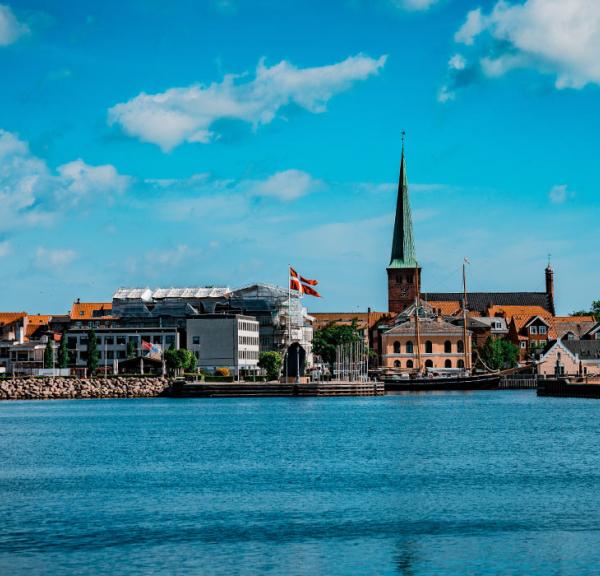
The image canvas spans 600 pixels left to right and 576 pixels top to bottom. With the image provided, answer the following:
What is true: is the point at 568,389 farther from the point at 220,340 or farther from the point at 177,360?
the point at 220,340

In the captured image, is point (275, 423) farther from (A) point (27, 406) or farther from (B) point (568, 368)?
(B) point (568, 368)

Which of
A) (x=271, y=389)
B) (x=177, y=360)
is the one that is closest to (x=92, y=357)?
(x=177, y=360)

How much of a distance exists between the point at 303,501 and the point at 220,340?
13936cm

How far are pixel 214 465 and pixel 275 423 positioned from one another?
1362 inches

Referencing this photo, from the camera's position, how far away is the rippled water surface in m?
32.6

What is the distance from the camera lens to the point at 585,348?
197 m

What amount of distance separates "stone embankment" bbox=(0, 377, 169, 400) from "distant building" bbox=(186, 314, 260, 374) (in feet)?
83.6

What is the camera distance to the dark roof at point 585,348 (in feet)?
644

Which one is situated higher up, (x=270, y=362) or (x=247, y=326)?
(x=247, y=326)

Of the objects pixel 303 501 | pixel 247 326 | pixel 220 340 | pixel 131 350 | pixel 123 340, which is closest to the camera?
pixel 303 501

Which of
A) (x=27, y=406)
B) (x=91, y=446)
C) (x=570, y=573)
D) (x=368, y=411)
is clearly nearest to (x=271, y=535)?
(x=570, y=573)

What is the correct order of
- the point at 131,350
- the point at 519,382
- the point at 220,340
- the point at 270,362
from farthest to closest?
the point at 519,382 < the point at 220,340 < the point at 131,350 < the point at 270,362

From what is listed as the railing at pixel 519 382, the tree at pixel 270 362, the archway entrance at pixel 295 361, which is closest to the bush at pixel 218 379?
the tree at pixel 270 362

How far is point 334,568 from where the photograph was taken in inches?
1235
